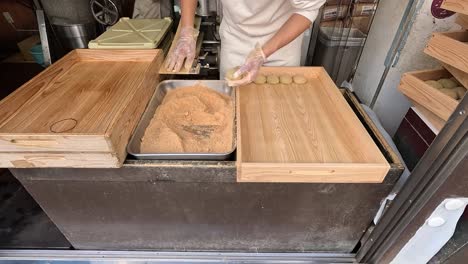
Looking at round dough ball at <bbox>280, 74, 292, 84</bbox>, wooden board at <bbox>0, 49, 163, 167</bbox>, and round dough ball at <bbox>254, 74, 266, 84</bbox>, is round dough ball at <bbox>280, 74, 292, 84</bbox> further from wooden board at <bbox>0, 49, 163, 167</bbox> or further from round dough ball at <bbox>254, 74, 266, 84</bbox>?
wooden board at <bbox>0, 49, 163, 167</bbox>

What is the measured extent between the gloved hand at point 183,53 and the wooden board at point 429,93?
959mm

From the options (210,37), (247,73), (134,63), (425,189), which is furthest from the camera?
(210,37)

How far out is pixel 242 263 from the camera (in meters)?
1.11

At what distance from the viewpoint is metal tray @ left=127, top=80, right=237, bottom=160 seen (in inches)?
32.1

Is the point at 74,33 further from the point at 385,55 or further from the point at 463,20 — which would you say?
the point at 463,20

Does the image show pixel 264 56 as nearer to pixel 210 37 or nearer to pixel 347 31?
pixel 210 37

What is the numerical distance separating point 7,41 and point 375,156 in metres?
4.54

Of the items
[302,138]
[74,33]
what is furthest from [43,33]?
[302,138]

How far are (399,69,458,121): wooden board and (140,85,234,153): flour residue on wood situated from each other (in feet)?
2.48

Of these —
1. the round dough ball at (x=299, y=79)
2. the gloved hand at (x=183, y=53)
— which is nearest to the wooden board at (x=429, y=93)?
the round dough ball at (x=299, y=79)

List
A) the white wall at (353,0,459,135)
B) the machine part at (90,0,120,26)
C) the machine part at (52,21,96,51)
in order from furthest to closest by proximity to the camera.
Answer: the machine part at (52,21,96,51) → the machine part at (90,0,120,26) → the white wall at (353,0,459,135)

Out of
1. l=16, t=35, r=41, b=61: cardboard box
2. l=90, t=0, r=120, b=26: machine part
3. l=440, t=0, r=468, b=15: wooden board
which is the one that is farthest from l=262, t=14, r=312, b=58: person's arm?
l=16, t=35, r=41, b=61: cardboard box

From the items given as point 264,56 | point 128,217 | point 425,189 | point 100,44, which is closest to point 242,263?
point 128,217

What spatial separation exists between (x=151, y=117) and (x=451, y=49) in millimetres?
1150
